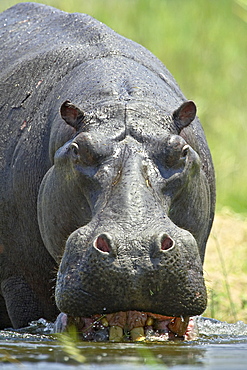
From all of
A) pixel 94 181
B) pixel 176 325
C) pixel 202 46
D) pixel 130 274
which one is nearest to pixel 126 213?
pixel 130 274

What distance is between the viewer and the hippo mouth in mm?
4102

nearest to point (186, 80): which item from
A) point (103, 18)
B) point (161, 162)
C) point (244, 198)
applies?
point (103, 18)

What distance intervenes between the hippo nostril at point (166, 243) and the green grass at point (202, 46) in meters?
10.2

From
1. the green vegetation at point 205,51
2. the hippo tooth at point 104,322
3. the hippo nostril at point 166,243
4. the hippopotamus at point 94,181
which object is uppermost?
the green vegetation at point 205,51

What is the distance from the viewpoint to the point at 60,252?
495cm

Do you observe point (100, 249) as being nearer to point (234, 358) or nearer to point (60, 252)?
point (234, 358)

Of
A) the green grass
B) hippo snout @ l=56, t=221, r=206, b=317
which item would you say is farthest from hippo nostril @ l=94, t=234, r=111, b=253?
the green grass

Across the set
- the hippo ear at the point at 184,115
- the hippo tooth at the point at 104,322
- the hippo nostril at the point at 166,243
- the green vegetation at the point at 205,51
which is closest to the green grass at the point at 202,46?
the green vegetation at the point at 205,51

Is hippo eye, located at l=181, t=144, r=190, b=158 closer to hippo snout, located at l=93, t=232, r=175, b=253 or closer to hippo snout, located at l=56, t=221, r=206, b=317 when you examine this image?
hippo snout, located at l=56, t=221, r=206, b=317

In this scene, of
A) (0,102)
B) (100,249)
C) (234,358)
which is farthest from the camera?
(0,102)

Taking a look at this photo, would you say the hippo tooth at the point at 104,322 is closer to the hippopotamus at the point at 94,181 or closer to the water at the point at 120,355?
the hippopotamus at the point at 94,181

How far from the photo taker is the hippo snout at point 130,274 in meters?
3.89

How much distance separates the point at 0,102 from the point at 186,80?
10622mm

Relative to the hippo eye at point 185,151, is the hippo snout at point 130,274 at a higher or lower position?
lower
